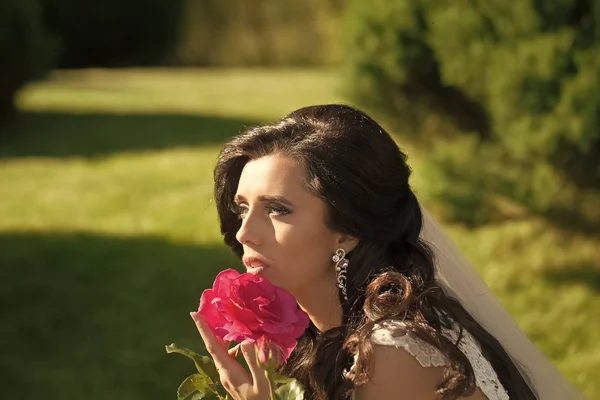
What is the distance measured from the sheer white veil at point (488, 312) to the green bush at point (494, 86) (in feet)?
8.69

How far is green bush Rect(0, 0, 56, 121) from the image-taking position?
13852 mm

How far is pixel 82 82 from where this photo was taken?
22.5 metres

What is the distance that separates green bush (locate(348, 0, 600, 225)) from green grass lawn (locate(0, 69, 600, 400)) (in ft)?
1.73

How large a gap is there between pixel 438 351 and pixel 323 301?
0.42 meters

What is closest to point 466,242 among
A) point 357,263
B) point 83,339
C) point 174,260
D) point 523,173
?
point 523,173

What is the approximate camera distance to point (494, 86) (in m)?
6.25

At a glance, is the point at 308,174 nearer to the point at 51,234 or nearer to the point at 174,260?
the point at 174,260

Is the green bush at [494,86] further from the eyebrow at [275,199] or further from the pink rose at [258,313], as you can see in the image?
the pink rose at [258,313]

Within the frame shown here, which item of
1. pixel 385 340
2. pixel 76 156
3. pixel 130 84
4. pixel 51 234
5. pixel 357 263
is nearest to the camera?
pixel 385 340

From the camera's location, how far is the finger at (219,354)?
8.21ft

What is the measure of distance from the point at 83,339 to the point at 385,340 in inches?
148

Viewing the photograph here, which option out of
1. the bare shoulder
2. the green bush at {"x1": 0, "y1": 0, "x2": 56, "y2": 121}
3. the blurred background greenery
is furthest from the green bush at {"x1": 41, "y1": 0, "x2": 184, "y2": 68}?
the bare shoulder

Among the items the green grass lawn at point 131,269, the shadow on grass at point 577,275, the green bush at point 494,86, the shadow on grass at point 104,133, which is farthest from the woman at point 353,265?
the shadow on grass at point 104,133

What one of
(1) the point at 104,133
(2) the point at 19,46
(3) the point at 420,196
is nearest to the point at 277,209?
(3) the point at 420,196
